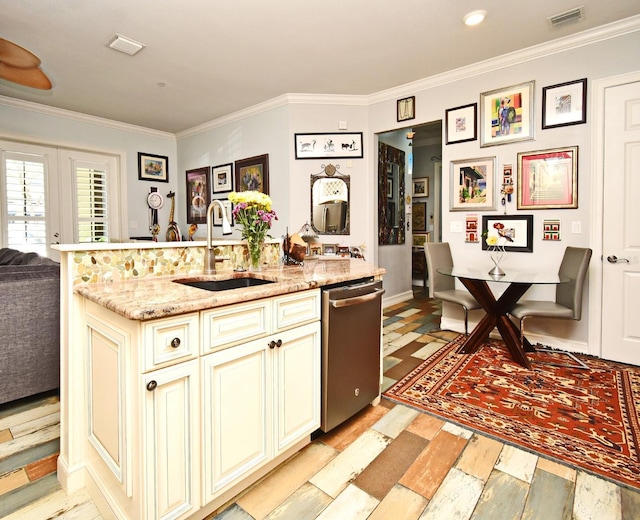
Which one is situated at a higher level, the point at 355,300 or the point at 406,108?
the point at 406,108

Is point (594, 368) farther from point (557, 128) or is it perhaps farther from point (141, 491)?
point (141, 491)

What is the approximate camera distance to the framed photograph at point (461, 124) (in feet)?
12.0

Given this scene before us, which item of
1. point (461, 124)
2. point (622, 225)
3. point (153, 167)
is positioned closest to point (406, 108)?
point (461, 124)

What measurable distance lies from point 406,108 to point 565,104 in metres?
1.58

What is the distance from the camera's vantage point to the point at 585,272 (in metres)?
2.87

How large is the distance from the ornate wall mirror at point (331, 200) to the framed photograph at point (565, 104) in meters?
2.15

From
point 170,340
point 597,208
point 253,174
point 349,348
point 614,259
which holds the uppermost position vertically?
point 253,174

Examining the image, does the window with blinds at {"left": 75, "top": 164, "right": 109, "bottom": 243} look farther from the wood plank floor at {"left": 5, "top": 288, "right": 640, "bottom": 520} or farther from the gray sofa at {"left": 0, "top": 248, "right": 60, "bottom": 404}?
the wood plank floor at {"left": 5, "top": 288, "right": 640, "bottom": 520}

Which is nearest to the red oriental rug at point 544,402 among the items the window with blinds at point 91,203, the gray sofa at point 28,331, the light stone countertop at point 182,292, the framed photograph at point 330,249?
the light stone countertop at point 182,292

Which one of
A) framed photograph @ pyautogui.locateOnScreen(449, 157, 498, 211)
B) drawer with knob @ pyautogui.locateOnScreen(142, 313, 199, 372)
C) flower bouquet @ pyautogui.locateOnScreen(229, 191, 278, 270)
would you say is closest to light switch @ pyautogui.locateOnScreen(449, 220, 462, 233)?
framed photograph @ pyautogui.locateOnScreen(449, 157, 498, 211)

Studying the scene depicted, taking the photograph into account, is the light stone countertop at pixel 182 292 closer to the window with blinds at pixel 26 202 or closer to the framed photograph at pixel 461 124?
the framed photograph at pixel 461 124

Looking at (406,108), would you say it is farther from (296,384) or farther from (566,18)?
(296,384)

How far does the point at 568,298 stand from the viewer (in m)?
2.98

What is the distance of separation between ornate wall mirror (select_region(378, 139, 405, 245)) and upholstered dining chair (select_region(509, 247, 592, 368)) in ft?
7.03
